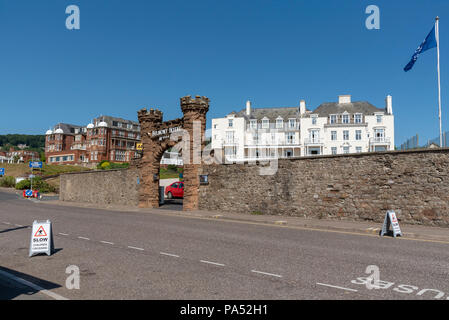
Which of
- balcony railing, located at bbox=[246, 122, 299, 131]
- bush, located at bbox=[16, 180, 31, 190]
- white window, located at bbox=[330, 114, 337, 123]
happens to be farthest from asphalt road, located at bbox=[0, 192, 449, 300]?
balcony railing, located at bbox=[246, 122, 299, 131]

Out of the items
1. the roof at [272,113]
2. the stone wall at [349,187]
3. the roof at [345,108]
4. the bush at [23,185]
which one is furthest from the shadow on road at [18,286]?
the roof at [272,113]

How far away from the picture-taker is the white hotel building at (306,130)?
212ft

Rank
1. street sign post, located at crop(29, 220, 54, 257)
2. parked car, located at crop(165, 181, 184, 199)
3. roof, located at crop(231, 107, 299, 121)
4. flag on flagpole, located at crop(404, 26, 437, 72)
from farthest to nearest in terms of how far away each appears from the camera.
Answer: roof, located at crop(231, 107, 299, 121), parked car, located at crop(165, 181, 184, 199), flag on flagpole, located at crop(404, 26, 437, 72), street sign post, located at crop(29, 220, 54, 257)

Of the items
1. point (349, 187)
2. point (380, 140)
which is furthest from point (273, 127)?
point (349, 187)

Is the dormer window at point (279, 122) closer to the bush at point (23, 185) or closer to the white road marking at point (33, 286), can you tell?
the bush at point (23, 185)

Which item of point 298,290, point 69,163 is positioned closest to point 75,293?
point 298,290

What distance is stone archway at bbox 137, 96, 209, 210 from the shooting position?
71.7ft

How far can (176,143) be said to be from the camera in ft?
76.6

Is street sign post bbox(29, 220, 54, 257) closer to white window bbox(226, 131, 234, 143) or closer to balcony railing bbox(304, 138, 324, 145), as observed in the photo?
balcony railing bbox(304, 138, 324, 145)

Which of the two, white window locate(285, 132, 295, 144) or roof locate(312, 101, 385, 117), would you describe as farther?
white window locate(285, 132, 295, 144)

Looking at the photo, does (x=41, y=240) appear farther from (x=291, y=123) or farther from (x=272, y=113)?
(x=272, y=113)

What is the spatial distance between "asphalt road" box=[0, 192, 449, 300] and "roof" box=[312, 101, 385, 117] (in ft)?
195

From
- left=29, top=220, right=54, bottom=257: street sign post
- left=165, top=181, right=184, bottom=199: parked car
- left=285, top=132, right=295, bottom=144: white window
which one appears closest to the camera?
left=29, top=220, right=54, bottom=257: street sign post

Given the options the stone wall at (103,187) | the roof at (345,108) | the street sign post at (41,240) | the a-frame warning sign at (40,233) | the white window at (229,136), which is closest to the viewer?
the street sign post at (41,240)
